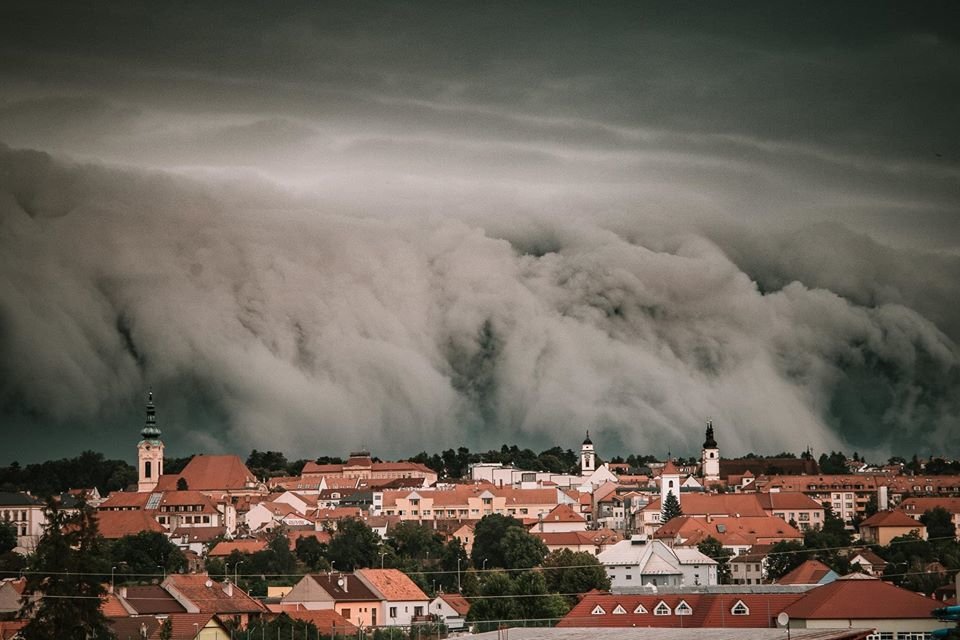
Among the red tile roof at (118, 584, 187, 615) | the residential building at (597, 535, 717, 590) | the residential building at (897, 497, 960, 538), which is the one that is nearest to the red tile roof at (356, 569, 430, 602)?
the red tile roof at (118, 584, 187, 615)

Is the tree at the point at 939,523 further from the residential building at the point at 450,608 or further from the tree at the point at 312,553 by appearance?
the residential building at the point at 450,608

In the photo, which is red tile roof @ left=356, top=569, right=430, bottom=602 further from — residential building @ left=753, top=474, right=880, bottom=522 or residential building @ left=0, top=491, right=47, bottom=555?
residential building @ left=753, top=474, right=880, bottom=522

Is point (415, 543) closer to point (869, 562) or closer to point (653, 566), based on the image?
point (653, 566)

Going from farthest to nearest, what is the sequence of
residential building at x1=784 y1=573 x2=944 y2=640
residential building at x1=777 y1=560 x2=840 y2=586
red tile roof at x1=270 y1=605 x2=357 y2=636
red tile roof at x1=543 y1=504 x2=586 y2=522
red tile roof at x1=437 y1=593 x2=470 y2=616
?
red tile roof at x1=543 y1=504 x2=586 y2=522 < red tile roof at x1=437 y1=593 x2=470 y2=616 < residential building at x1=777 y1=560 x2=840 y2=586 < red tile roof at x1=270 y1=605 x2=357 y2=636 < residential building at x1=784 y1=573 x2=944 y2=640

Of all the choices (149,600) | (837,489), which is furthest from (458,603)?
(837,489)

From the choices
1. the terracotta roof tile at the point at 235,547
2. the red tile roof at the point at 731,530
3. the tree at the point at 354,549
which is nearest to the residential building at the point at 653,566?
the red tile roof at the point at 731,530
